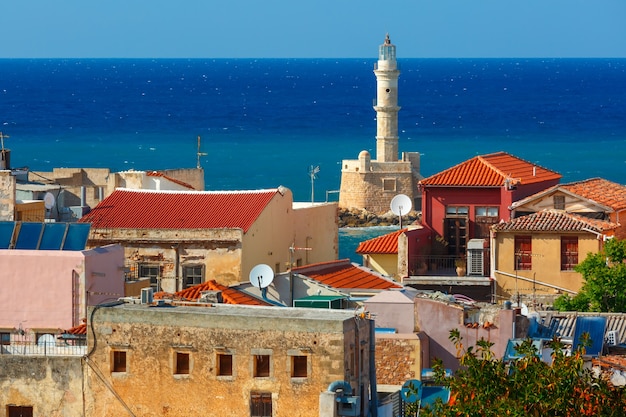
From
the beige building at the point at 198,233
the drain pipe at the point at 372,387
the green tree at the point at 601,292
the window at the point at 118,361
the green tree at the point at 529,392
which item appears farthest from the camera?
the beige building at the point at 198,233

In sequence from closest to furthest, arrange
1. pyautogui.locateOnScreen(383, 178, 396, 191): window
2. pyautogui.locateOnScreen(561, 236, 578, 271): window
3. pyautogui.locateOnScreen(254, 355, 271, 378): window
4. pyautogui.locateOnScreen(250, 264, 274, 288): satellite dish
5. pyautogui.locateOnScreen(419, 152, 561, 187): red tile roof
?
pyautogui.locateOnScreen(254, 355, 271, 378): window < pyautogui.locateOnScreen(250, 264, 274, 288): satellite dish < pyautogui.locateOnScreen(561, 236, 578, 271): window < pyautogui.locateOnScreen(419, 152, 561, 187): red tile roof < pyautogui.locateOnScreen(383, 178, 396, 191): window

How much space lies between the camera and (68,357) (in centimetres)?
1944

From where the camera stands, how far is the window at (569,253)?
34.3m

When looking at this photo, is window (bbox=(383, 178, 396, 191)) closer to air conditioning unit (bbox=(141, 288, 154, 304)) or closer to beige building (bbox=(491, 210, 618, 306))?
beige building (bbox=(491, 210, 618, 306))

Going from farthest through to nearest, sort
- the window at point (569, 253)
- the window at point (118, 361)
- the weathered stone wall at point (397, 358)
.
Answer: the window at point (569, 253) → the weathered stone wall at point (397, 358) → the window at point (118, 361)

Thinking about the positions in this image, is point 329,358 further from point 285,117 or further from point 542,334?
point 285,117

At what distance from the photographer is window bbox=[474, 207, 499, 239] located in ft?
125

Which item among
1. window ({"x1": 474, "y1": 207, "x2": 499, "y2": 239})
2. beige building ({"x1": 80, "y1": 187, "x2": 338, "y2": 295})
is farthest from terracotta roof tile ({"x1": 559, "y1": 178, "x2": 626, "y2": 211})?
beige building ({"x1": 80, "y1": 187, "x2": 338, "y2": 295})

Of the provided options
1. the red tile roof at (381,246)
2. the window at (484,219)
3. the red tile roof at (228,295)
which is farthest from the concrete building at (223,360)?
the window at (484,219)

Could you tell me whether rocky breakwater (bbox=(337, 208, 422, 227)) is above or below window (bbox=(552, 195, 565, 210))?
above

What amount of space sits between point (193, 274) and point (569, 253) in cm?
749

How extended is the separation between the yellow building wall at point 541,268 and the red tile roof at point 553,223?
14cm

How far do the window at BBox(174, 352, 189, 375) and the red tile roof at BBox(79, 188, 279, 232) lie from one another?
1368 cm

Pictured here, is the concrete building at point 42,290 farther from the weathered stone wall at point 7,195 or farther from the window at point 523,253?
the window at point 523,253
